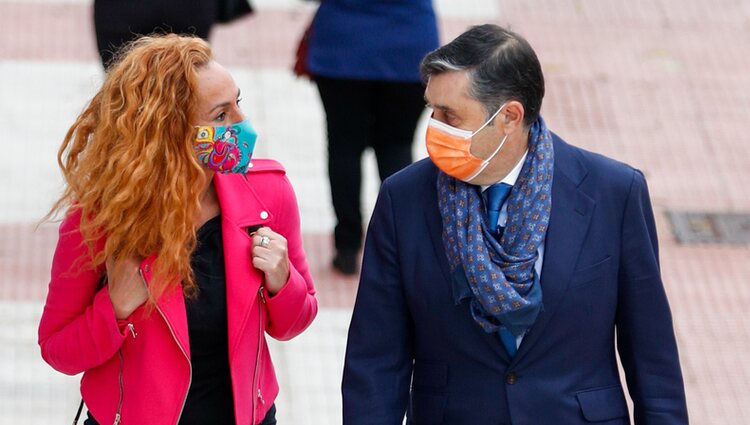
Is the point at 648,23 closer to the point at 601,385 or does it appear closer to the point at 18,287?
the point at 18,287

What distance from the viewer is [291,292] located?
11.9ft

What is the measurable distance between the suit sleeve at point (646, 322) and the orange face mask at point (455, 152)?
1.23 feet

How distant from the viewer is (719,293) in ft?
22.1

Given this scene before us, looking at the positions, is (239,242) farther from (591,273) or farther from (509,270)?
(591,273)

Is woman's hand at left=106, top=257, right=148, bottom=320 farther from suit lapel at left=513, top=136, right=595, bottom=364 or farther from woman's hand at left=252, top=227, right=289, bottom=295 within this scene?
suit lapel at left=513, top=136, right=595, bottom=364

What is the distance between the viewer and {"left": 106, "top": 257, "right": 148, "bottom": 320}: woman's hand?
3.49 meters

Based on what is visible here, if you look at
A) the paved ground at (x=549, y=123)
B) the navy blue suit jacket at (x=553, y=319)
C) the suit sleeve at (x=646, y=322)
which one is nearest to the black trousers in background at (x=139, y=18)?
the paved ground at (x=549, y=123)

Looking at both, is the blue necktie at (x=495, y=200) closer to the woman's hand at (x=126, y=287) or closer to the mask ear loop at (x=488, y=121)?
the mask ear loop at (x=488, y=121)

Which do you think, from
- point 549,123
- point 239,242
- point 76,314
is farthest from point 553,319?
point 549,123

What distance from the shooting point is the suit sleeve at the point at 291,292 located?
3.64 m

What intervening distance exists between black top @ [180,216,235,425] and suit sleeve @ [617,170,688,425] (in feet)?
3.25

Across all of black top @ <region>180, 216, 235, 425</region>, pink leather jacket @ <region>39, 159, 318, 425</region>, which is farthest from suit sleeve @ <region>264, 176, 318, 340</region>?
black top @ <region>180, 216, 235, 425</region>

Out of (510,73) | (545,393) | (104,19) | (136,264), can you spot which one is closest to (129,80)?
(136,264)

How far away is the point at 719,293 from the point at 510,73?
3667 millimetres
